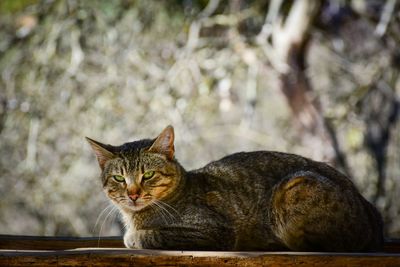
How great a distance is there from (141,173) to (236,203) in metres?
0.47

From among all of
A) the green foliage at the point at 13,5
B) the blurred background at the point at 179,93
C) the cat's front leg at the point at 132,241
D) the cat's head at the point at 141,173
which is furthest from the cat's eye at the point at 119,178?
the green foliage at the point at 13,5

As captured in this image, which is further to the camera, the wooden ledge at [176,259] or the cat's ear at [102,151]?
the cat's ear at [102,151]

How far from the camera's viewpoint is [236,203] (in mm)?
3262

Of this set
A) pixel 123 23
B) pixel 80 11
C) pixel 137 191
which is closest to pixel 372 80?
pixel 123 23

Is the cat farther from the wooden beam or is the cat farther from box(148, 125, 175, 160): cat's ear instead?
the wooden beam

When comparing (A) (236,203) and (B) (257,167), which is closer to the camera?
(A) (236,203)

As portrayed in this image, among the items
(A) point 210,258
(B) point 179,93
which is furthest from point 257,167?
(B) point 179,93

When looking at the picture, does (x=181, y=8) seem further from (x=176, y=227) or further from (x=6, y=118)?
(x=176, y=227)

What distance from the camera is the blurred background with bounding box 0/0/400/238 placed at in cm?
643

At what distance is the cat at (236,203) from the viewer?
9.78ft

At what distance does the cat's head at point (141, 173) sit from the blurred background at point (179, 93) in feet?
9.81

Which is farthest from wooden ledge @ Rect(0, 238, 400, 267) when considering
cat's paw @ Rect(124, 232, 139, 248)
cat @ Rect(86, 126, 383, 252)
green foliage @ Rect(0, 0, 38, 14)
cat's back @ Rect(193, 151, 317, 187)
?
green foliage @ Rect(0, 0, 38, 14)

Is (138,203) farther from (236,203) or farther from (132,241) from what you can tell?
(236,203)

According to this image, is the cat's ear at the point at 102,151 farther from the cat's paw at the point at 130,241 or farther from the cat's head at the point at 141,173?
the cat's paw at the point at 130,241
